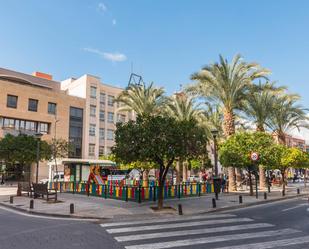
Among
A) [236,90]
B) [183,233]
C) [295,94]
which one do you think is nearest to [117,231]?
[183,233]

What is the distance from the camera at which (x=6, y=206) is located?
16.6 metres

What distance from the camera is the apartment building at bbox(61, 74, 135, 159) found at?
57875 mm

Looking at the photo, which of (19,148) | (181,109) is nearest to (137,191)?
(19,148)

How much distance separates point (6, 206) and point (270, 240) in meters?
14.2

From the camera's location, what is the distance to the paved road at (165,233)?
7.66 metres

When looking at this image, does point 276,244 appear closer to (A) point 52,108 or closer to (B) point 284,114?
(B) point 284,114

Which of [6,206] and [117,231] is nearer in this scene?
[117,231]

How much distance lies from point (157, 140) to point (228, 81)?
510 inches

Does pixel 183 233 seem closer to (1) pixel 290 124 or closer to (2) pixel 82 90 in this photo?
(1) pixel 290 124

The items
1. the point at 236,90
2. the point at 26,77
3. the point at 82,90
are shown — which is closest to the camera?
the point at 236,90

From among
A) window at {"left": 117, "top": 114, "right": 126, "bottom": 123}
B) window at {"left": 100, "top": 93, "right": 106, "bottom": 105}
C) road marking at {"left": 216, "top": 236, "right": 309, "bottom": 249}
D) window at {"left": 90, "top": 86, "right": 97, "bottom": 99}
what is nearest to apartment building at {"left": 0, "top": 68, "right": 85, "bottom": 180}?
window at {"left": 90, "top": 86, "right": 97, "bottom": 99}

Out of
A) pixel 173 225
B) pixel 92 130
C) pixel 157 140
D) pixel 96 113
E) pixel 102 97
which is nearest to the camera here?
pixel 173 225

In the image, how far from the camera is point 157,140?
13.7 metres

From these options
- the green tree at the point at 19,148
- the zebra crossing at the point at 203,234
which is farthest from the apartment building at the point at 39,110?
the zebra crossing at the point at 203,234
